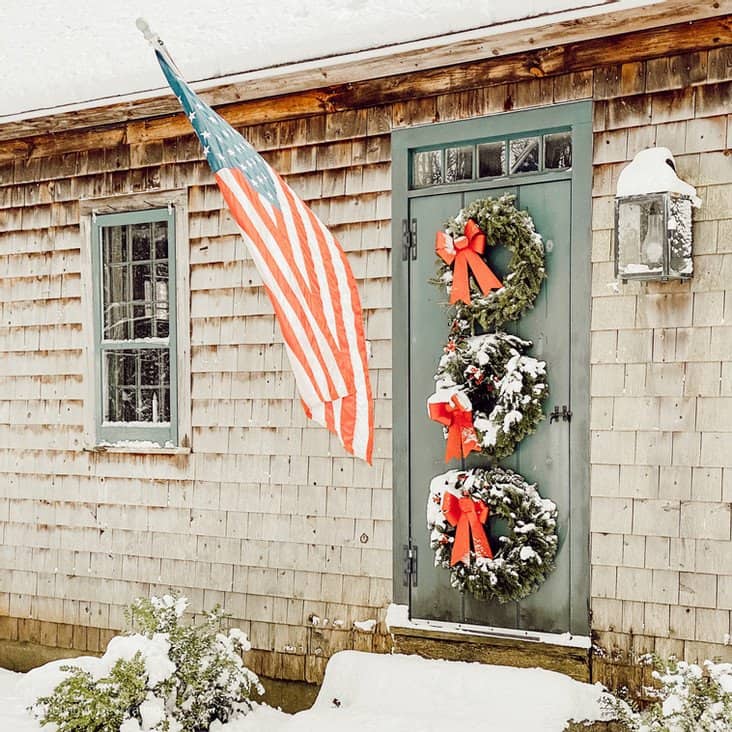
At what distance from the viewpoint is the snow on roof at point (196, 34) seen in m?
4.49

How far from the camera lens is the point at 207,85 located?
5.18m

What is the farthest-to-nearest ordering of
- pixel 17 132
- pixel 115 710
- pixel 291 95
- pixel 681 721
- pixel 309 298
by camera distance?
pixel 17 132
pixel 291 95
pixel 115 710
pixel 681 721
pixel 309 298

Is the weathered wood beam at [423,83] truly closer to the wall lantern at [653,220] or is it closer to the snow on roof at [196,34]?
the snow on roof at [196,34]

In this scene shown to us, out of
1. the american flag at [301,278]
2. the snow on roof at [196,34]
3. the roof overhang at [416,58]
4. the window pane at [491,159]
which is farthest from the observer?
the window pane at [491,159]

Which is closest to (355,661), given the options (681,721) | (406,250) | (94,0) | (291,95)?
(681,721)

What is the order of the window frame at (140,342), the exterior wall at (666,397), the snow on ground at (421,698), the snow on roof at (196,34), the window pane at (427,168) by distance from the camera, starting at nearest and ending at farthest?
the exterior wall at (666,397), the snow on ground at (421,698), the snow on roof at (196,34), the window pane at (427,168), the window frame at (140,342)

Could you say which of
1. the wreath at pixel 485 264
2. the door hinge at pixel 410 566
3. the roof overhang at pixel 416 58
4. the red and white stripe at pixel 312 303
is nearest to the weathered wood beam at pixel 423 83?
the roof overhang at pixel 416 58

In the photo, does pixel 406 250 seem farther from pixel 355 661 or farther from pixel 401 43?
pixel 355 661

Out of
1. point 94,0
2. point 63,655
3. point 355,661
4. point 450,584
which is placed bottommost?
point 63,655

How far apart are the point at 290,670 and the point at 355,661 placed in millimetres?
616

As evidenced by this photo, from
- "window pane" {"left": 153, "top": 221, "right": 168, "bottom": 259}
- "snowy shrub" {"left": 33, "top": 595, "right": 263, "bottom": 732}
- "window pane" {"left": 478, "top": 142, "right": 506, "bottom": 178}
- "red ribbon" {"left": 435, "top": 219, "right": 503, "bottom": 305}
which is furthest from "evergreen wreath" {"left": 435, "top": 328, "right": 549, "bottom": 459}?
"window pane" {"left": 153, "top": 221, "right": 168, "bottom": 259}

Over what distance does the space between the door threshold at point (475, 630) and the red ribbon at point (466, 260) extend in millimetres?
1705

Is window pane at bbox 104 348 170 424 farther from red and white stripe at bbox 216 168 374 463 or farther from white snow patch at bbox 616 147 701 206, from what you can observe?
white snow patch at bbox 616 147 701 206

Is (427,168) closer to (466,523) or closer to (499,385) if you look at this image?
(499,385)
